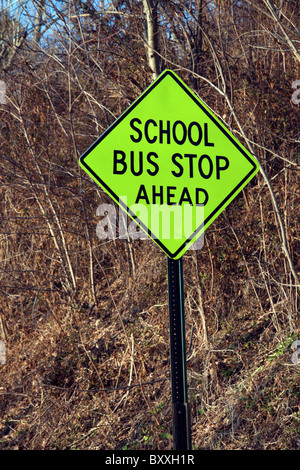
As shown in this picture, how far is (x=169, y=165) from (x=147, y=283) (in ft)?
15.6

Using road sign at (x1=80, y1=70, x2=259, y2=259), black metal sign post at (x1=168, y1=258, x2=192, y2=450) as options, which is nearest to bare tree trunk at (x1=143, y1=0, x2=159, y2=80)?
road sign at (x1=80, y1=70, x2=259, y2=259)

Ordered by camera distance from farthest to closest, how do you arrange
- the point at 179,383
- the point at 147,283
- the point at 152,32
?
the point at 147,283, the point at 152,32, the point at 179,383

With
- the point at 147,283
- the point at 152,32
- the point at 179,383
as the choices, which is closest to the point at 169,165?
the point at 179,383

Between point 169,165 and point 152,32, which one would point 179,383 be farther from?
point 152,32

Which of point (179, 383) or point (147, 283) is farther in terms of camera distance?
point (147, 283)

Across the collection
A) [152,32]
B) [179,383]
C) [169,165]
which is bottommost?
[179,383]

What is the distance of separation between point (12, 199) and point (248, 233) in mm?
4866

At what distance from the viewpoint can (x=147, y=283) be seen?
8438mm

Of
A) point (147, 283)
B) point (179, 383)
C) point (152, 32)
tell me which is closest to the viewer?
point (179, 383)

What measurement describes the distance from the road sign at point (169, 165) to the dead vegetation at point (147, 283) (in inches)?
98.5

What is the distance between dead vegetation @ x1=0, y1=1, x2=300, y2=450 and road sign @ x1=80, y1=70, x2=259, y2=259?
250 centimetres

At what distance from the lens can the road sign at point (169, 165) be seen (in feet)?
12.6

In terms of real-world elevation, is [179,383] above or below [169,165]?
below

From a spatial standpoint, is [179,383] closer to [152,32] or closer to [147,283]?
[147,283]
